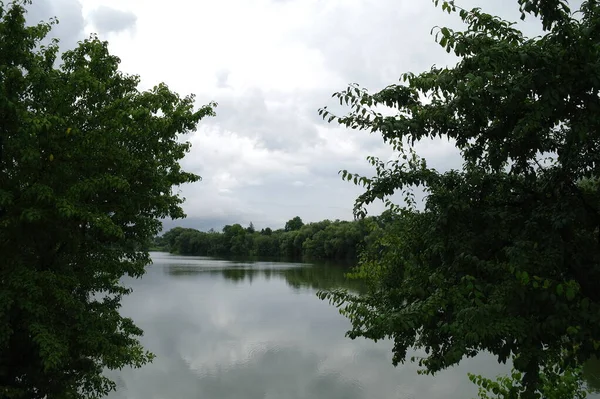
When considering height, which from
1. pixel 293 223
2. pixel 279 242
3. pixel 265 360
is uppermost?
pixel 293 223

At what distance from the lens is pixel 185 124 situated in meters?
10.5

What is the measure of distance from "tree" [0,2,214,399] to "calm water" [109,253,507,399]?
7.36 metres

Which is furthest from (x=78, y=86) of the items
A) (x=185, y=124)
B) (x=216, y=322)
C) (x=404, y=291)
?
(x=216, y=322)

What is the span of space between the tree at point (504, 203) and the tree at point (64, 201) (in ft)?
14.5

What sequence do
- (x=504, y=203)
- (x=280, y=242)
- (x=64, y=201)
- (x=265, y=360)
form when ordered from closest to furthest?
(x=504, y=203), (x=64, y=201), (x=265, y=360), (x=280, y=242)

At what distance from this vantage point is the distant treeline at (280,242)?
293ft

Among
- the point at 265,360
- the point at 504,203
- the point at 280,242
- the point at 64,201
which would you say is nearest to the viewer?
the point at 504,203

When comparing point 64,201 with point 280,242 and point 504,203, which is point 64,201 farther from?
point 280,242

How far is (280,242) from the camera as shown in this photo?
12231cm

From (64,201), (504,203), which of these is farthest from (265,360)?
(504,203)

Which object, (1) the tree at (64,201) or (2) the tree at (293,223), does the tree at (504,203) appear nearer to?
(1) the tree at (64,201)

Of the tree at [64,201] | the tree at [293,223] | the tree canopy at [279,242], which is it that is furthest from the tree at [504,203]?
the tree at [293,223]

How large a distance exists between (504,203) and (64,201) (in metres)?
5.81

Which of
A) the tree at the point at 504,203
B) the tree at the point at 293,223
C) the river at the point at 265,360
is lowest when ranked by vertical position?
the river at the point at 265,360
